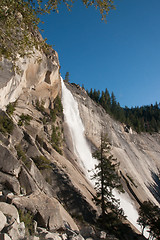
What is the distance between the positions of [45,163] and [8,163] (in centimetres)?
604

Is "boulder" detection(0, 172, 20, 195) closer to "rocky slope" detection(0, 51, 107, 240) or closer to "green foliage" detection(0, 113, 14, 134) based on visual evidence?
"rocky slope" detection(0, 51, 107, 240)

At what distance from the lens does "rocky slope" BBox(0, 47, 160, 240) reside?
8.70m

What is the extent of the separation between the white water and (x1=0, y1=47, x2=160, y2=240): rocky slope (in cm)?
159

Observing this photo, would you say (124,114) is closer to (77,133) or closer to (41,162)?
(77,133)

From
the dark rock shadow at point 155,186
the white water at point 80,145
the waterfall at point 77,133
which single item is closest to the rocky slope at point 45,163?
the dark rock shadow at point 155,186

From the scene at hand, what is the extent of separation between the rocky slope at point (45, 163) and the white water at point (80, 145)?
5.20 feet

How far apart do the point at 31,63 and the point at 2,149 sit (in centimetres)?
1576

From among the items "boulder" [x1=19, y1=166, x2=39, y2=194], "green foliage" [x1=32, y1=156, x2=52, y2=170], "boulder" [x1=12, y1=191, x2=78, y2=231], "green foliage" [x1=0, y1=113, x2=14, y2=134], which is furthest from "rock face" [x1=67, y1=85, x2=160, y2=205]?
"boulder" [x1=12, y1=191, x2=78, y2=231]

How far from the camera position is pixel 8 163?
1084 cm

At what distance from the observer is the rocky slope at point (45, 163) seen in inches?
343

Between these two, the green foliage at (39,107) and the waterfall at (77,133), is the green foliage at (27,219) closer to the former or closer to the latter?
the waterfall at (77,133)

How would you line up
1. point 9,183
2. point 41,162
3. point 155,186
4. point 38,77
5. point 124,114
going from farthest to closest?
point 124,114, point 155,186, point 38,77, point 41,162, point 9,183

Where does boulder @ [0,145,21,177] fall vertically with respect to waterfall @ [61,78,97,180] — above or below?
below

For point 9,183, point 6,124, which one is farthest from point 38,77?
point 9,183
